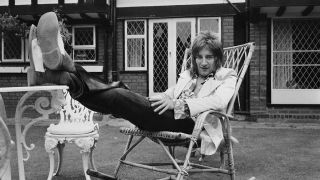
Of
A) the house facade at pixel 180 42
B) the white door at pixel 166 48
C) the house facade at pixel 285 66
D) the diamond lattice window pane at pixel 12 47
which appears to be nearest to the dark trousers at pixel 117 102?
the house facade at pixel 180 42

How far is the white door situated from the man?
20.6 feet

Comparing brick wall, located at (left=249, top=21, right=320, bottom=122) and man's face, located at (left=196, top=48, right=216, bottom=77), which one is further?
brick wall, located at (left=249, top=21, right=320, bottom=122)

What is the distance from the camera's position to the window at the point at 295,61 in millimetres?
8750

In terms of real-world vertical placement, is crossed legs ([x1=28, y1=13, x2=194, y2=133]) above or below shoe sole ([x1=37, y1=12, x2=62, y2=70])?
below

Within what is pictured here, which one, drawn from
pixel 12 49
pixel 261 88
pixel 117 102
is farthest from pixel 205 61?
pixel 12 49

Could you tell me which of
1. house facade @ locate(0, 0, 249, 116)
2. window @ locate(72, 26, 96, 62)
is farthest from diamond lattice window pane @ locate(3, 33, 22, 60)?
window @ locate(72, 26, 96, 62)

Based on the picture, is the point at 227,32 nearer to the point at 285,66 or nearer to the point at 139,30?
the point at 285,66

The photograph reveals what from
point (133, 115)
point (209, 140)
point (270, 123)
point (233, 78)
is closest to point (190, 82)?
point (233, 78)

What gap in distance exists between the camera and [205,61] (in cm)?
289

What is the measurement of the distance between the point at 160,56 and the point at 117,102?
23.7 feet

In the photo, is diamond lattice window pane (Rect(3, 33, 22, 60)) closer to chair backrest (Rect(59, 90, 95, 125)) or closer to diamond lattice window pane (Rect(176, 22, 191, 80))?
diamond lattice window pane (Rect(176, 22, 191, 80))

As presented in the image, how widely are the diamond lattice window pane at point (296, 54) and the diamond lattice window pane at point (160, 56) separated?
2.28 m

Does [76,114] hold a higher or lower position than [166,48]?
lower

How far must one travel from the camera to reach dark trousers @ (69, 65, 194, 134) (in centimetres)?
220
